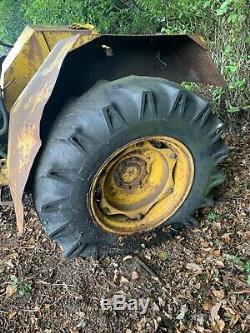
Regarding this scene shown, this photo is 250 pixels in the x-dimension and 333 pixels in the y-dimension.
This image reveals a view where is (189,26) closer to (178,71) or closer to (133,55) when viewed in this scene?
(178,71)

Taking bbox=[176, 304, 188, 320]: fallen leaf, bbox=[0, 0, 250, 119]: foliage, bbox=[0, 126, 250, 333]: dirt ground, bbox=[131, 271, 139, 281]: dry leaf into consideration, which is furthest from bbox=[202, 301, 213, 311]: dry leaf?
bbox=[0, 0, 250, 119]: foliage

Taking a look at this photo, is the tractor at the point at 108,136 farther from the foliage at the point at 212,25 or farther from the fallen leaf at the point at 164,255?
the foliage at the point at 212,25

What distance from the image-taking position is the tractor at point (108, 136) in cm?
222

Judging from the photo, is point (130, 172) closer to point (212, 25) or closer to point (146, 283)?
point (146, 283)

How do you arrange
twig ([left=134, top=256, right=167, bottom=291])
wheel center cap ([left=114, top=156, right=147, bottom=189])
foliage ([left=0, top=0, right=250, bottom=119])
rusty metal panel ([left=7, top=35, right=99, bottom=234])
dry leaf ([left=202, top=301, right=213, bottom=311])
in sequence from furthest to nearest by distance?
1. foliage ([left=0, top=0, right=250, bottom=119])
2. wheel center cap ([left=114, top=156, right=147, bottom=189])
3. twig ([left=134, top=256, right=167, bottom=291])
4. dry leaf ([left=202, top=301, right=213, bottom=311])
5. rusty metal panel ([left=7, top=35, right=99, bottom=234])

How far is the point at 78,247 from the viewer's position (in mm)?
2494

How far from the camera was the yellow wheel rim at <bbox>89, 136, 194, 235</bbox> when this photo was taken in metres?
2.59

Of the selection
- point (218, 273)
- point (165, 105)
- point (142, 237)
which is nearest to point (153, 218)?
point (142, 237)

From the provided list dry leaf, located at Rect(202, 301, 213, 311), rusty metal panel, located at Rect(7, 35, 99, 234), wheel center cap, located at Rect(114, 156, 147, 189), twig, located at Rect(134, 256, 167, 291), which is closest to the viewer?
rusty metal panel, located at Rect(7, 35, 99, 234)

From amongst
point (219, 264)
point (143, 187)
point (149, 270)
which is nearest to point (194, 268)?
point (219, 264)

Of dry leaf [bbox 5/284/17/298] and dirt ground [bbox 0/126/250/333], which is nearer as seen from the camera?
dirt ground [bbox 0/126/250/333]

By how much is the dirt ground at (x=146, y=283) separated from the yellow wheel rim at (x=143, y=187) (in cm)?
23

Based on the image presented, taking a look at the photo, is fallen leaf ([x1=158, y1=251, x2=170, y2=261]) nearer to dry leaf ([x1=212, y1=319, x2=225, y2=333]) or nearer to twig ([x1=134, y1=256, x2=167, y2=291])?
twig ([x1=134, y1=256, x2=167, y2=291])

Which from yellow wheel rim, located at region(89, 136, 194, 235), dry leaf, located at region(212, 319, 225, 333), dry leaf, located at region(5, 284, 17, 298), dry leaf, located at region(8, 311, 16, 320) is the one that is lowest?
dry leaf, located at region(212, 319, 225, 333)
